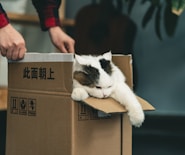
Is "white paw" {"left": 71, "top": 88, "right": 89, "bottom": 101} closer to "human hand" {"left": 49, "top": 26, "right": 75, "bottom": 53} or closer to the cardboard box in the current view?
the cardboard box

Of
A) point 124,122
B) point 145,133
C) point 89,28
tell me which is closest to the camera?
point 124,122

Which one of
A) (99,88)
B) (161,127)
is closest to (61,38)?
(99,88)

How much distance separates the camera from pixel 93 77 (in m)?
1.23

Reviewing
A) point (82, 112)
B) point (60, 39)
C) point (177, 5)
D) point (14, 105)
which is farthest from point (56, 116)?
point (177, 5)

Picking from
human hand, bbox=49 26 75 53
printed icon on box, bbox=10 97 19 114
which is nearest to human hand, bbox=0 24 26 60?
printed icon on box, bbox=10 97 19 114

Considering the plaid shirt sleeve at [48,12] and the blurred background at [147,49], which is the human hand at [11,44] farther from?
the blurred background at [147,49]

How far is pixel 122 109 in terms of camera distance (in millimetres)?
1192

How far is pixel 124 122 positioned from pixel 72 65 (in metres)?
0.29

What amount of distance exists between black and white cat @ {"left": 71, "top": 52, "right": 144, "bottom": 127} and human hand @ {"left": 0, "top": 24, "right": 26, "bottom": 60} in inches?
8.5

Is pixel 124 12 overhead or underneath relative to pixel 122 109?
overhead

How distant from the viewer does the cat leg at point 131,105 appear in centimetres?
119

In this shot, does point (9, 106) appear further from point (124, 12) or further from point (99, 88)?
point (124, 12)

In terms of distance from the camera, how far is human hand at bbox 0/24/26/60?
133 centimetres

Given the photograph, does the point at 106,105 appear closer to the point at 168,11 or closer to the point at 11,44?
the point at 11,44
